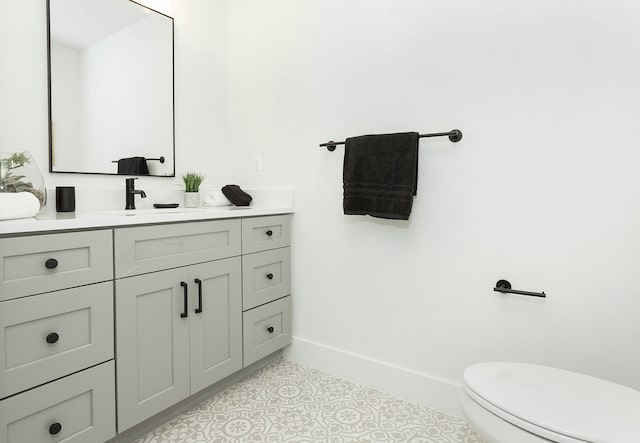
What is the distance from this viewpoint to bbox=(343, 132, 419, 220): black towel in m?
1.70

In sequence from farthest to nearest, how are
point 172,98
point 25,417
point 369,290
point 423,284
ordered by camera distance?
point 172,98 < point 369,290 < point 423,284 < point 25,417

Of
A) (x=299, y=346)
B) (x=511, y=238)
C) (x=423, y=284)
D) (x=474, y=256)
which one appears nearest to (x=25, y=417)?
(x=299, y=346)

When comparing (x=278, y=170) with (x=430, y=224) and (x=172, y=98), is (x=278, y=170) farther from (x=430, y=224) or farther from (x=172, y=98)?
(x=430, y=224)

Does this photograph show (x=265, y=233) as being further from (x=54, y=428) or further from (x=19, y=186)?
(x=54, y=428)

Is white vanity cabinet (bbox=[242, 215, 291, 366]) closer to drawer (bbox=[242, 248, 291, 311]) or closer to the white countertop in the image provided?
drawer (bbox=[242, 248, 291, 311])

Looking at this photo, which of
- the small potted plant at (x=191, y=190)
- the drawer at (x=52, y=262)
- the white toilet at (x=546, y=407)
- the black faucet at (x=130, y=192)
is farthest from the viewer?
the small potted plant at (x=191, y=190)

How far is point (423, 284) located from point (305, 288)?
0.69m

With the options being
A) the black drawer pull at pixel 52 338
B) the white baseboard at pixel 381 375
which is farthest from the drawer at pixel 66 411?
the white baseboard at pixel 381 375

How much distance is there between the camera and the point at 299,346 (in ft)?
7.27

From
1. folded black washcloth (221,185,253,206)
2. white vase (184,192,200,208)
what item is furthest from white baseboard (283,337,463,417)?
white vase (184,192,200,208)

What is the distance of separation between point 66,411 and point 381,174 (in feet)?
4.80

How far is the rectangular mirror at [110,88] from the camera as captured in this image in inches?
66.1

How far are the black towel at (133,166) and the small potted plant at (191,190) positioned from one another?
0.21 meters

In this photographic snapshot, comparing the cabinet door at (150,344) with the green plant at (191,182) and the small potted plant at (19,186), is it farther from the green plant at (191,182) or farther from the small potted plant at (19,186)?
the green plant at (191,182)
